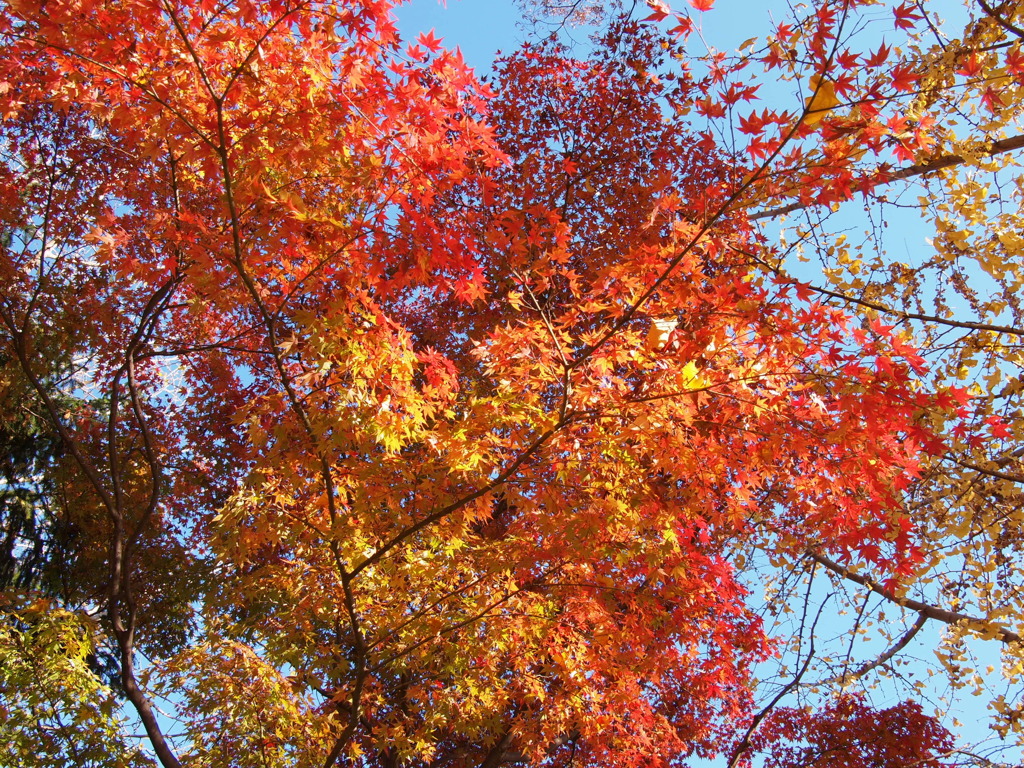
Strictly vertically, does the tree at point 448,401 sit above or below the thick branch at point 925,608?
above

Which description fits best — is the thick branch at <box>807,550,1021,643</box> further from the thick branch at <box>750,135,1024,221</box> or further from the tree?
the thick branch at <box>750,135,1024,221</box>

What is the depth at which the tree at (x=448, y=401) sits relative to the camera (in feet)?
11.2

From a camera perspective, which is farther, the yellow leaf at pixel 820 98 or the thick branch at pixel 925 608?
the thick branch at pixel 925 608

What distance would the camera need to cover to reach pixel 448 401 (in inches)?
173

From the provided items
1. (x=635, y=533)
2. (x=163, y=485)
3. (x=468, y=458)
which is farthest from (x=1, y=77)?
(x=635, y=533)

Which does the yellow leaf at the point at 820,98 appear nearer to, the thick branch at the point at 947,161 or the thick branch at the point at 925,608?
the thick branch at the point at 947,161

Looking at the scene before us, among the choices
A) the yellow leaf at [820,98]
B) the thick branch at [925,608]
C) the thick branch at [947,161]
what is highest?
the thick branch at [947,161]

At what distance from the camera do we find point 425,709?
582cm

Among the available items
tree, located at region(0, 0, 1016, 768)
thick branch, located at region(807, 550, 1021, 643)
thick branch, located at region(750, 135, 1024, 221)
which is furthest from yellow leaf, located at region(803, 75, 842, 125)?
thick branch, located at region(807, 550, 1021, 643)

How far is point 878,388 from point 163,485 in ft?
23.7

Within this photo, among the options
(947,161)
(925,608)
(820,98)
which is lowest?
(925,608)

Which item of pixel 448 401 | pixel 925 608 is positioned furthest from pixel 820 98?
pixel 925 608

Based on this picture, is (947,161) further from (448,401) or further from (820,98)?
(448,401)

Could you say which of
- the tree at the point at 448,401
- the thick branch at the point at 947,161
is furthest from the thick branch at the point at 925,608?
the thick branch at the point at 947,161
